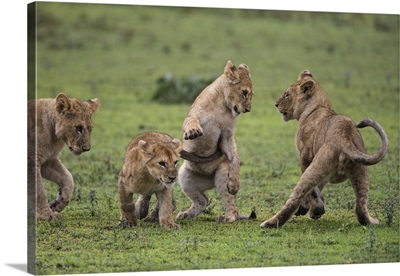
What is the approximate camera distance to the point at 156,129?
15727 mm

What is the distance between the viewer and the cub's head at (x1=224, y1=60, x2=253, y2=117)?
31.1 feet

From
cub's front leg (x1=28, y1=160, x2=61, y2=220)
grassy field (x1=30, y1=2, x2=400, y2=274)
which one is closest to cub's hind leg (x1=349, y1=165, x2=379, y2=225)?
grassy field (x1=30, y1=2, x2=400, y2=274)

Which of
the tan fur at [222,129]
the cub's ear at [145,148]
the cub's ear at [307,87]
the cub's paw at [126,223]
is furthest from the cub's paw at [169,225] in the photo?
the cub's ear at [307,87]

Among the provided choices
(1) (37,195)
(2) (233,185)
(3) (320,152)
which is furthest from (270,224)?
(1) (37,195)

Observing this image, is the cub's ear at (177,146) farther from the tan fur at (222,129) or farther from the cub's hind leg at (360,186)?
the cub's hind leg at (360,186)

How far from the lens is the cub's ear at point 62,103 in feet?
29.5

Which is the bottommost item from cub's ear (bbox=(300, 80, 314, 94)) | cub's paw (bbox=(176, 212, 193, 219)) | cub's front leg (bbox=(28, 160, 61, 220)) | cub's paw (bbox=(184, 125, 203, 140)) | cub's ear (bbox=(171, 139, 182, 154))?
cub's paw (bbox=(176, 212, 193, 219))

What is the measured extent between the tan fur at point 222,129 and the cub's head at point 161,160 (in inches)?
19.6

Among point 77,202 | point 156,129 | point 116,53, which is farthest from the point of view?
point 116,53

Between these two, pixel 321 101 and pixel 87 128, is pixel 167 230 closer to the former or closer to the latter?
pixel 87 128

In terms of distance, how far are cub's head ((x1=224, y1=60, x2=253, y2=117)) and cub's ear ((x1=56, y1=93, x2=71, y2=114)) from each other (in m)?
1.59

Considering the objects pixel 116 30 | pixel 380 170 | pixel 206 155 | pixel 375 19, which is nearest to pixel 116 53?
pixel 116 30

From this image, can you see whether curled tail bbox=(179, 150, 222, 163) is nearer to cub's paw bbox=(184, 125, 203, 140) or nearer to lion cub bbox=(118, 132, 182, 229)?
lion cub bbox=(118, 132, 182, 229)

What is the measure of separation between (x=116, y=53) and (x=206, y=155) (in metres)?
13.2
